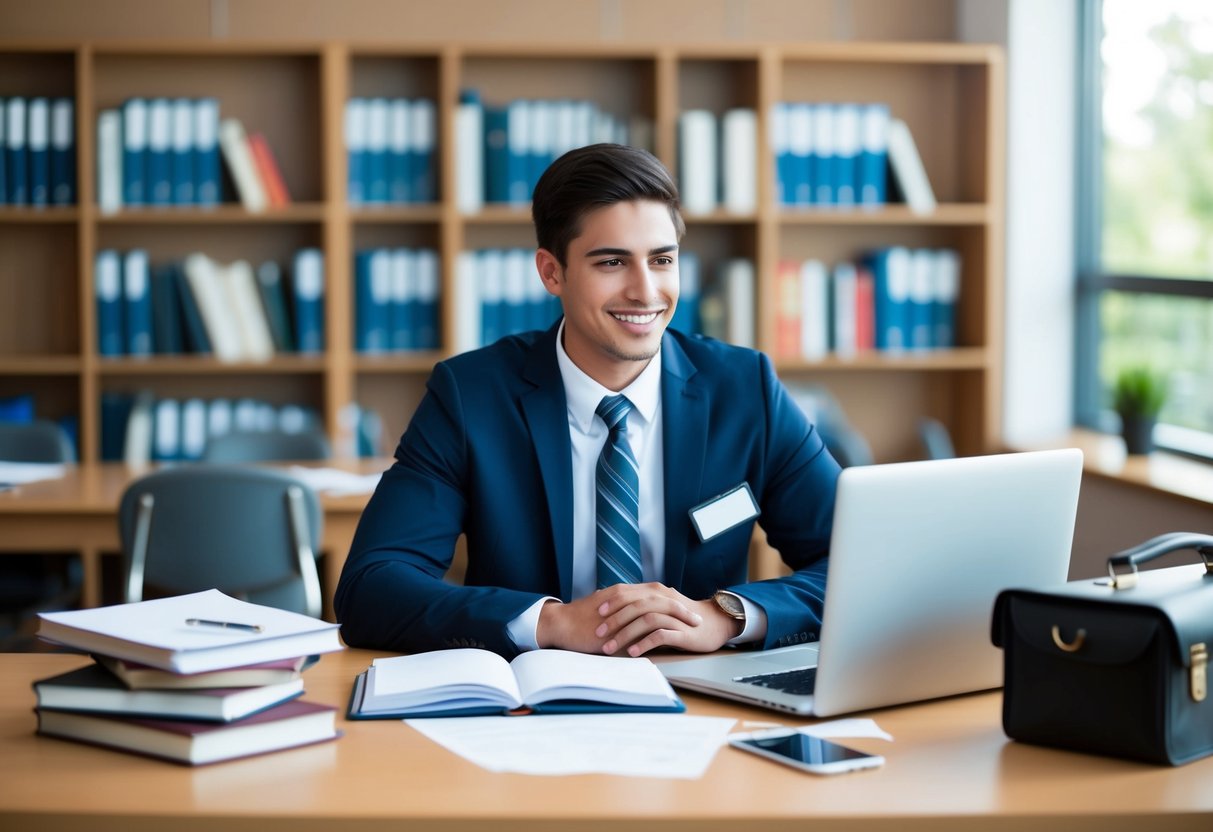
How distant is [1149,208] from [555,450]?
9.93ft

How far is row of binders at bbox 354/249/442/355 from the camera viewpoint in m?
4.75

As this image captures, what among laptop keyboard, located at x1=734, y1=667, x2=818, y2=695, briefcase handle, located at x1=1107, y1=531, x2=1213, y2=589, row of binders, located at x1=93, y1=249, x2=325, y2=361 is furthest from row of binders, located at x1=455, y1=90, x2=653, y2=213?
briefcase handle, located at x1=1107, y1=531, x2=1213, y2=589

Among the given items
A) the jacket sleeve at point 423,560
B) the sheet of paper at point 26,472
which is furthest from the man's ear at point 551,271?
the sheet of paper at point 26,472

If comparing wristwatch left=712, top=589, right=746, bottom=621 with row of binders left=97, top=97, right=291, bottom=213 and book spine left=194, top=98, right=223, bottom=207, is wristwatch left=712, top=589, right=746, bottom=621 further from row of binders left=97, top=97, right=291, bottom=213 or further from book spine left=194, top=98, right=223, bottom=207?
book spine left=194, top=98, right=223, bottom=207

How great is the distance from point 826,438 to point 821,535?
1865 millimetres

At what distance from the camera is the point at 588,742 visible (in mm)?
1436

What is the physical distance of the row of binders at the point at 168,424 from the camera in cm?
473

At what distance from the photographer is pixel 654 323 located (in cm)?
208

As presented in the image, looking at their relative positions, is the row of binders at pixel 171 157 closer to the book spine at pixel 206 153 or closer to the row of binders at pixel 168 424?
the book spine at pixel 206 153

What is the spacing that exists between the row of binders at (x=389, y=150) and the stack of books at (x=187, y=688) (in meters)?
3.40

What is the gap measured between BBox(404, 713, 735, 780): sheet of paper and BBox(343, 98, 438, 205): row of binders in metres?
3.46

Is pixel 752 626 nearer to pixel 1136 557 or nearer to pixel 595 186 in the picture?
pixel 1136 557

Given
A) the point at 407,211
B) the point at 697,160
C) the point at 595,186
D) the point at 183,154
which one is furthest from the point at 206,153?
the point at 595,186

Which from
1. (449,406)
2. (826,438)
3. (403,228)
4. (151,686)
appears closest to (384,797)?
(151,686)
